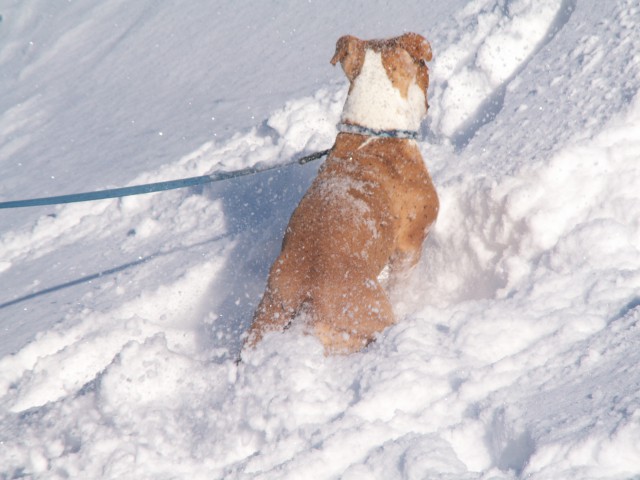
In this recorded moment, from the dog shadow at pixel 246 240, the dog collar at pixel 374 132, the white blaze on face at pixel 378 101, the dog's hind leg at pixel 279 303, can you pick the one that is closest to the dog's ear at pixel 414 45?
the white blaze on face at pixel 378 101

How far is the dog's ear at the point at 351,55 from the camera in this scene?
3074 mm

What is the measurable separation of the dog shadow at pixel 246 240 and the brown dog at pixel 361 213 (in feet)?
2.29

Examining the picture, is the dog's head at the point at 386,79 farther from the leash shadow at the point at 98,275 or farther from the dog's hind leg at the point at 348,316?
the leash shadow at the point at 98,275

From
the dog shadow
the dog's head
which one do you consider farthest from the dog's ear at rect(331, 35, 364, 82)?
the dog shadow

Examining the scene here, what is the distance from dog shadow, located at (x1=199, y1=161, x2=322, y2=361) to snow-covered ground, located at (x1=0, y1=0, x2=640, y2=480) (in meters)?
0.02

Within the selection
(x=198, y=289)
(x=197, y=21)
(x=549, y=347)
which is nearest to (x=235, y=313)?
(x=198, y=289)

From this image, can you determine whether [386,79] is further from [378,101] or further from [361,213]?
[361,213]

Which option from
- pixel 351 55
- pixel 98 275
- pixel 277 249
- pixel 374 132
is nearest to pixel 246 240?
pixel 277 249

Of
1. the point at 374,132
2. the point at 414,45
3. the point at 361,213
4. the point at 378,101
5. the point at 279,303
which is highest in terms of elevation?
the point at 414,45

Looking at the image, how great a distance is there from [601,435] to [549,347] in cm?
56

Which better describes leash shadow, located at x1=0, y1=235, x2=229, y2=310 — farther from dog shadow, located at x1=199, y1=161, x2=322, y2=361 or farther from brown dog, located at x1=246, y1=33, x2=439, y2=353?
brown dog, located at x1=246, y1=33, x2=439, y2=353

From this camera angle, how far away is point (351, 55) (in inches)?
121

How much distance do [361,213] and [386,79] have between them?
78 centimetres

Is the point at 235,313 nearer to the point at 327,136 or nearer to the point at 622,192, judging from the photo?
the point at 327,136
